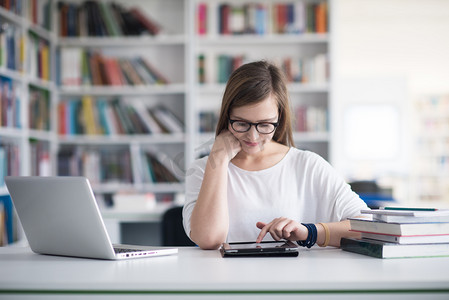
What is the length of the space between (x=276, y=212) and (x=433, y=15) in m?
5.69

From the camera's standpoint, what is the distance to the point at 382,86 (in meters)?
8.58

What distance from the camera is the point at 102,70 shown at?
13.2 feet

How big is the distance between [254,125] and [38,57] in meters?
2.70

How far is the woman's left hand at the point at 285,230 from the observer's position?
1276 millimetres

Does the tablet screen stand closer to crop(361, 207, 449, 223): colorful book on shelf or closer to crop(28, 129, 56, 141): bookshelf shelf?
crop(361, 207, 449, 223): colorful book on shelf

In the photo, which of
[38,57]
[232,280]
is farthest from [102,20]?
[232,280]

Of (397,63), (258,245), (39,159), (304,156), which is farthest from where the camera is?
(397,63)

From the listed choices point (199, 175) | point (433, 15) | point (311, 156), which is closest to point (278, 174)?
point (311, 156)

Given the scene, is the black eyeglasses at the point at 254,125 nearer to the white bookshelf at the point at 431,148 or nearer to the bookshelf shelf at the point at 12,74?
the bookshelf shelf at the point at 12,74

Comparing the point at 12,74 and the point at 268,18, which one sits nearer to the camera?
the point at 12,74

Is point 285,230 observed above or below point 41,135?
below

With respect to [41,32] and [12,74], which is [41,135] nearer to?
[12,74]

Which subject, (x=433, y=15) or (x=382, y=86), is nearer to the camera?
(x=433, y=15)

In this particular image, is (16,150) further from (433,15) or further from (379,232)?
(433,15)
